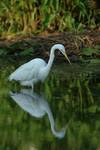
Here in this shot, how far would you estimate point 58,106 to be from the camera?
11.6 meters

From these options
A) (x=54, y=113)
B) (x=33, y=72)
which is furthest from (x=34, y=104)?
(x=33, y=72)

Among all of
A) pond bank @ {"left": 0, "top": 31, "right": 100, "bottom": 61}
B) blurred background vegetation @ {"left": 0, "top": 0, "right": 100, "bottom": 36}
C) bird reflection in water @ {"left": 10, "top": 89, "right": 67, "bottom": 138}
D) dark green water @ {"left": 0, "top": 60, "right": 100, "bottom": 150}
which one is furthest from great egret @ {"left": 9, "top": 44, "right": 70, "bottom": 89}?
blurred background vegetation @ {"left": 0, "top": 0, "right": 100, "bottom": 36}

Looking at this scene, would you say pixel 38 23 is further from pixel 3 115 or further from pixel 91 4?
pixel 3 115

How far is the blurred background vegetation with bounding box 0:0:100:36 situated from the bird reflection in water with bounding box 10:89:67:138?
22.9ft

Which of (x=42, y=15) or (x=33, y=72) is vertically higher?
(x=33, y=72)

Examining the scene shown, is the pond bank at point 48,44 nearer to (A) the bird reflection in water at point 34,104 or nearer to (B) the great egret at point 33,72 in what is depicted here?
(B) the great egret at point 33,72

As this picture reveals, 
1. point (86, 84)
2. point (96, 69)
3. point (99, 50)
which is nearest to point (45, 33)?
point (99, 50)

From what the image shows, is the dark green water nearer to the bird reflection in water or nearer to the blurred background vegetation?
the bird reflection in water

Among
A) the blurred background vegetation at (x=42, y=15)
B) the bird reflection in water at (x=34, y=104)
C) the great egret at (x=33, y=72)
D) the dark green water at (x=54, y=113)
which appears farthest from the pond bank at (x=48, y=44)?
the bird reflection in water at (x=34, y=104)

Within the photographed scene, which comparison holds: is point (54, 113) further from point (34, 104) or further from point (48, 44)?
point (48, 44)

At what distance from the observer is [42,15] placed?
2053 centimetres

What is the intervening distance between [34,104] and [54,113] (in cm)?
105

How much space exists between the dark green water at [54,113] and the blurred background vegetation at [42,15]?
4617 mm

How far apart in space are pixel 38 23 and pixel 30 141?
12108 mm
